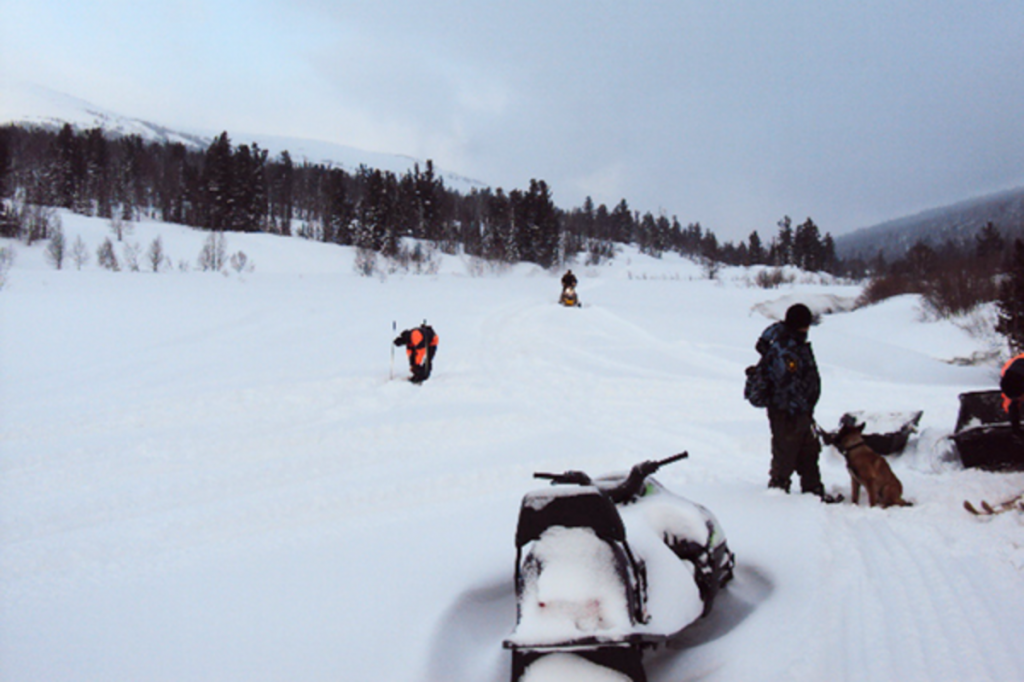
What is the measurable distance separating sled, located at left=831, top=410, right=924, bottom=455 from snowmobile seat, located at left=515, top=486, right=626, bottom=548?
4.63 meters

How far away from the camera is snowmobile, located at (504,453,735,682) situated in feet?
5.21

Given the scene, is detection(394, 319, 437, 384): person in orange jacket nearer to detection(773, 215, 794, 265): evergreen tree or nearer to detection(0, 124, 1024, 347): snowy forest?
detection(0, 124, 1024, 347): snowy forest

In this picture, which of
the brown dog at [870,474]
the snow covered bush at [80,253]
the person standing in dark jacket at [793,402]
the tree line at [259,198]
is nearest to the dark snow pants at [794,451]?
the person standing in dark jacket at [793,402]

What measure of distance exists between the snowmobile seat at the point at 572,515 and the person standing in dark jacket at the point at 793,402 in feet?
9.38

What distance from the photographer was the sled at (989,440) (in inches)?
180

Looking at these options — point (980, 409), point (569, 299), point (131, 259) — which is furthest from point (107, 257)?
point (980, 409)

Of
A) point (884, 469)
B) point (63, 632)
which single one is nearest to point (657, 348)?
point (884, 469)

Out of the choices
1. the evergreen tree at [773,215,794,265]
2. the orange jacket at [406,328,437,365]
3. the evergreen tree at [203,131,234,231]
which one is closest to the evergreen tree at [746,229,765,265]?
the evergreen tree at [773,215,794,265]

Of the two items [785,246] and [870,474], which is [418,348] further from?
[785,246]

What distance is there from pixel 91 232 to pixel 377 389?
1962 inches

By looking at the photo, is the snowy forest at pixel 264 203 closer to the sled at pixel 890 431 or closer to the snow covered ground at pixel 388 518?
the snow covered ground at pixel 388 518

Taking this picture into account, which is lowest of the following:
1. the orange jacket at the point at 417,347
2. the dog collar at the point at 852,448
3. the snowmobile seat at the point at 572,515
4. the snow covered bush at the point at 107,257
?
the dog collar at the point at 852,448

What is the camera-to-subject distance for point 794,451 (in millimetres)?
4117

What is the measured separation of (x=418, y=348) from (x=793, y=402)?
547cm
